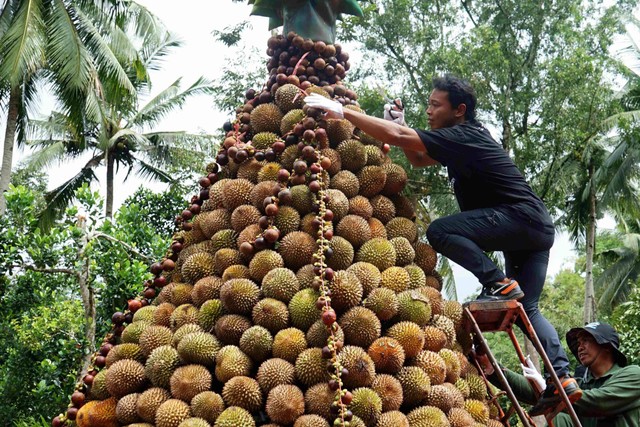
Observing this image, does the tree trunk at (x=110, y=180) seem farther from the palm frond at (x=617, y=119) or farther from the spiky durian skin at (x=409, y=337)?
the spiky durian skin at (x=409, y=337)

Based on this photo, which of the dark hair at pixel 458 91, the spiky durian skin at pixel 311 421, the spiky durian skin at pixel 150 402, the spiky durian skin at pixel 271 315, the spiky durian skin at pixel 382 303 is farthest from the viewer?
the dark hair at pixel 458 91

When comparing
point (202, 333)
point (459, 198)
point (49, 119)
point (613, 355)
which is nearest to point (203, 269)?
point (202, 333)

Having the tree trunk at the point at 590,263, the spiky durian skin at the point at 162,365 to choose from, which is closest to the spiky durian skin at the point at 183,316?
the spiky durian skin at the point at 162,365

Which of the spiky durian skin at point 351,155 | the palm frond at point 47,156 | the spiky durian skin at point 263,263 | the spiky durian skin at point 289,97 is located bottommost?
the spiky durian skin at point 263,263

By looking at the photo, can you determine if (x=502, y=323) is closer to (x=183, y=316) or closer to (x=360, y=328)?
(x=360, y=328)

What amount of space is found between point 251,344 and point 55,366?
820 centimetres

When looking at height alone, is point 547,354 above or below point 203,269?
below

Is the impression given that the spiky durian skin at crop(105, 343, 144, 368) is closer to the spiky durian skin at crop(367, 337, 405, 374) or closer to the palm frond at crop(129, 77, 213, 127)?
the spiky durian skin at crop(367, 337, 405, 374)

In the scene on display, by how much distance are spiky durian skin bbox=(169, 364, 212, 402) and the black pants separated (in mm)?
1561

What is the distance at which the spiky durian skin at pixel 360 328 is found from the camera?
350cm

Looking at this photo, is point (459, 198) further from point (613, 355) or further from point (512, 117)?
point (512, 117)

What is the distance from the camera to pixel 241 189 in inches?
162

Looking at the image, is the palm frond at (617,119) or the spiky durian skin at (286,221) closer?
the spiky durian skin at (286,221)

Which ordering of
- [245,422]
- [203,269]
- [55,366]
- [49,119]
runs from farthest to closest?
1. [49,119]
2. [55,366]
3. [203,269]
4. [245,422]
